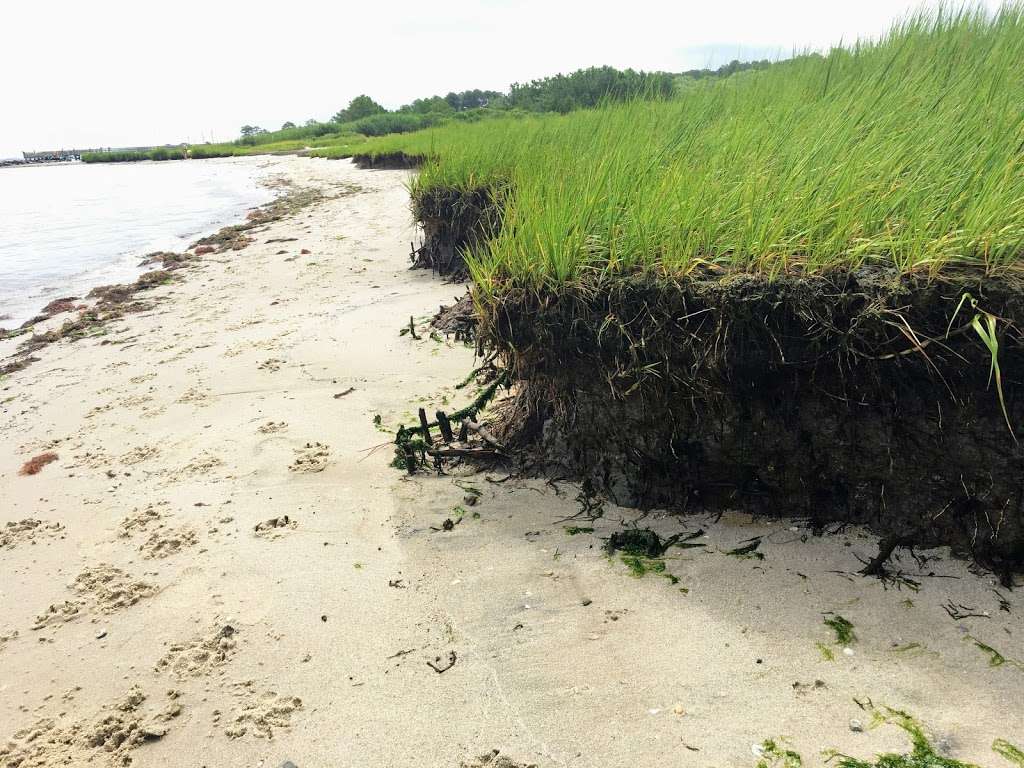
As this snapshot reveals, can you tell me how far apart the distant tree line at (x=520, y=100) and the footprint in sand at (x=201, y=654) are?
627 cm

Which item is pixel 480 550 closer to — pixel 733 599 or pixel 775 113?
pixel 733 599

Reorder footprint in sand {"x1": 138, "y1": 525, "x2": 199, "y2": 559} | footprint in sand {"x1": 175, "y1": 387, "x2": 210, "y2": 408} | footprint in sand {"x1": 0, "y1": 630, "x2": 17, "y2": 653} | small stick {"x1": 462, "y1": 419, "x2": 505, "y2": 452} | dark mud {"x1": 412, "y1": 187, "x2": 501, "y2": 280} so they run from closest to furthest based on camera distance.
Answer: footprint in sand {"x1": 0, "y1": 630, "x2": 17, "y2": 653}, footprint in sand {"x1": 138, "y1": 525, "x2": 199, "y2": 559}, small stick {"x1": 462, "y1": 419, "x2": 505, "y2": 452}, footprint in sand {"x1": 175, "y1": 387, "x2": 210, "y2": 408}, dark mud {"x1": 412, "y1": 187, "x2": 501, "y2": 280}

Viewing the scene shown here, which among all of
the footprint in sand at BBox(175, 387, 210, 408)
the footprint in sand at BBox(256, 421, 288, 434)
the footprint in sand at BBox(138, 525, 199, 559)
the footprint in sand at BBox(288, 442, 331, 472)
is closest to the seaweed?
the footprint in sand at BBox(288, 442, 331, 472)

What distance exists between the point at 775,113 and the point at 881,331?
2.77 m

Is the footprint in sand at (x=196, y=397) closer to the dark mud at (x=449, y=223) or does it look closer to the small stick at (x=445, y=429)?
the small stick at (x=445, y=429)

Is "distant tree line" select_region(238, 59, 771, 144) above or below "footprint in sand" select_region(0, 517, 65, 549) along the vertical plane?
above

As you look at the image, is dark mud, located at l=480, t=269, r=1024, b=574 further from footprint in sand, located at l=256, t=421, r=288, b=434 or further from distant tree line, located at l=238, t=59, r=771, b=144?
distant tree line, located at l=238, t=59, r=771, b=144

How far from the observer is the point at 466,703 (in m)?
1.84

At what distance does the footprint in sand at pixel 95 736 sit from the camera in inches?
71.9

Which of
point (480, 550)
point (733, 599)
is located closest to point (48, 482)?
point (480, 550)

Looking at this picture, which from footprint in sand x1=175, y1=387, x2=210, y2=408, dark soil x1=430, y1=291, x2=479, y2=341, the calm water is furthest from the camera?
the calm water

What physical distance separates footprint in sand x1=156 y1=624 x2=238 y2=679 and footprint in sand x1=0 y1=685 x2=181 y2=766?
9 cm

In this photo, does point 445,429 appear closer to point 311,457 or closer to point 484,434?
point 484,434

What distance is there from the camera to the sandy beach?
5.63ft
